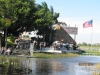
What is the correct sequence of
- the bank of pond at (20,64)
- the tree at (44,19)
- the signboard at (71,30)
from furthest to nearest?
the signboard at (71,30) → the tree at (44,19) → the bank of pond at (20,64)

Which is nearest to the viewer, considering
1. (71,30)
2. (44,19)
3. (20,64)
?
(20,64)

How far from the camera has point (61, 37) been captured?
3374 inches

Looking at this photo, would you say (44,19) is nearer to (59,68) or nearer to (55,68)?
(59,68)

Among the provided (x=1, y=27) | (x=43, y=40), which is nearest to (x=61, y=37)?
(x=43, y=40)

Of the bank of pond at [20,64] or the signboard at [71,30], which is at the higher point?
the signboard at [71,30]

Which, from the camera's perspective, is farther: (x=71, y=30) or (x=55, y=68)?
(x=71, y=30)

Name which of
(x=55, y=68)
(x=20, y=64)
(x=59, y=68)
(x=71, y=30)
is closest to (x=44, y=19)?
(x=20, y=64)

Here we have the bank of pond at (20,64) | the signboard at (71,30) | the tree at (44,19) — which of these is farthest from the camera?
the signboard at (71,30)

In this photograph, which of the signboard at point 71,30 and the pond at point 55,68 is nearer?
the pond at point 55,68

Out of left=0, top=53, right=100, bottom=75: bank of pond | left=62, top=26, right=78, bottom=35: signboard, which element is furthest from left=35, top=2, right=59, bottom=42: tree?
left=0, top=53, right=100, bottom=75: bank of pond

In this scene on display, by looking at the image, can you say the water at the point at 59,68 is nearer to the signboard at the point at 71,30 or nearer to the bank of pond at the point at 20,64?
the bank of pond at the point at 20,64

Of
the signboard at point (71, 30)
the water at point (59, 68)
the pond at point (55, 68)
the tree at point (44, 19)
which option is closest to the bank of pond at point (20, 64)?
the pond at point (55, 68)

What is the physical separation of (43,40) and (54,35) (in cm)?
590

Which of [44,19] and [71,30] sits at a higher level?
[71,30]
